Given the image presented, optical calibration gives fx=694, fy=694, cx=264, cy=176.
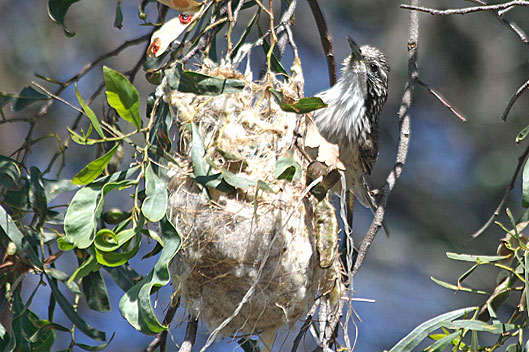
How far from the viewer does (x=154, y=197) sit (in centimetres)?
173

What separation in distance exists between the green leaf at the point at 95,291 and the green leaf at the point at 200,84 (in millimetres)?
820

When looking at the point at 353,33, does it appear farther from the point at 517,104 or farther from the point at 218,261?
the point at 218,261

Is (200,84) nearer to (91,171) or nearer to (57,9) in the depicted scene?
(91,171)

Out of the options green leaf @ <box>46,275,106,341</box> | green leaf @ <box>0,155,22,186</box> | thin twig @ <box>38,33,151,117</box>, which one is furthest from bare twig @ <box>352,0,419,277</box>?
green leaf @ <box>0,155,22,186</box>

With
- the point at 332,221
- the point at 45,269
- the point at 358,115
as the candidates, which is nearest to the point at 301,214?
the point at 332,221

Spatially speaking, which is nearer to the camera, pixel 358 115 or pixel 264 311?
pixel 264 311

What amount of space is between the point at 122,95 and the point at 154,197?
26 centimetres

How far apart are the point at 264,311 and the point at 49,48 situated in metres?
4.12

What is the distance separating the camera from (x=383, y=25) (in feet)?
21.0

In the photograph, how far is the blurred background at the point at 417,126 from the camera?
559cm

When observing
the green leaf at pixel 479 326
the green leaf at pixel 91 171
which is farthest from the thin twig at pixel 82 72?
the green leaf at pixel 479 326

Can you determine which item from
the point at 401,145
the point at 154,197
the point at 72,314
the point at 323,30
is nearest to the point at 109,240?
the point at 154,197

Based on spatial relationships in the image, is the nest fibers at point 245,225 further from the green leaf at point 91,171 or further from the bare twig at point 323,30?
the bare twig at point 323,30

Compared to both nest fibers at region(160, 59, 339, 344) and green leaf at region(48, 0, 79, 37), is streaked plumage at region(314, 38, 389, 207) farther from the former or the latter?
green leaf at region(48, 0, 79, 37)
